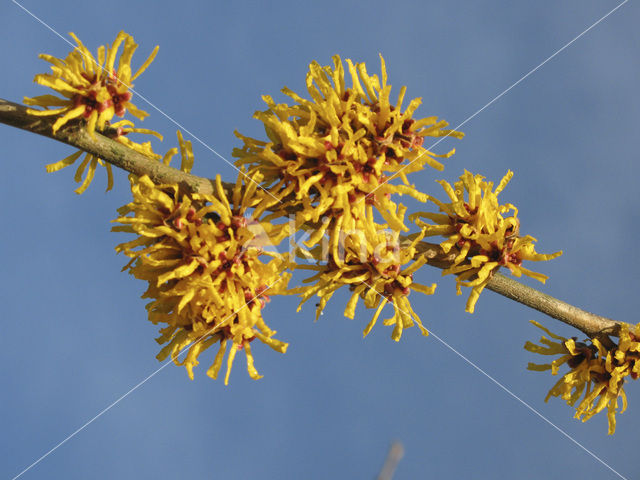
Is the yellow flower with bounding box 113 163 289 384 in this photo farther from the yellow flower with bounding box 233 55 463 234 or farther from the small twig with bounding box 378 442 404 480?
the small twig with bounding box 378 442 404 480

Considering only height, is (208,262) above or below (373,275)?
below

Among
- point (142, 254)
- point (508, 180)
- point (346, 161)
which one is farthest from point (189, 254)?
point (508, 180)

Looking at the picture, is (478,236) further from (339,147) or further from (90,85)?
(90,85)

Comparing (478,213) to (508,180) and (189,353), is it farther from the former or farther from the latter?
(189,353)

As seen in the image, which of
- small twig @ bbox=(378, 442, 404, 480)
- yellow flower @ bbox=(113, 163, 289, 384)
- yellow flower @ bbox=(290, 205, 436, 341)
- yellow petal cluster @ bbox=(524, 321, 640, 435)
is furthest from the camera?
yellow petal cluster @ bbox=(524, 321, 640, 435)

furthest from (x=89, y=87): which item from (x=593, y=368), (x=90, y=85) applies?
(x=593, y=368)

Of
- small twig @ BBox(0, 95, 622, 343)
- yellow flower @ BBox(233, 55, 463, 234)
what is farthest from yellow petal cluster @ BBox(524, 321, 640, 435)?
small twig @ BBox(0, 95, 622, 343)
